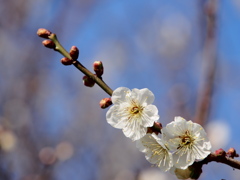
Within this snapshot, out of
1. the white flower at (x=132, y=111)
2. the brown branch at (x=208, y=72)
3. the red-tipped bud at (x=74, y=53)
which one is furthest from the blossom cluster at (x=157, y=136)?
the brown branch at (x=208, y=72)

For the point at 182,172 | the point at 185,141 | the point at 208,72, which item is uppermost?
the point at 208,72

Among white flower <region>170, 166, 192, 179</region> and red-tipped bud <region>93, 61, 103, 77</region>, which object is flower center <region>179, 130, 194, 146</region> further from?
red-tipped bud <region>93, 61, 103, 77</region>

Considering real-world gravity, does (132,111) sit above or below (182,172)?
above

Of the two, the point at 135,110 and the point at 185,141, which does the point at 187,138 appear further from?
the point at 135,110

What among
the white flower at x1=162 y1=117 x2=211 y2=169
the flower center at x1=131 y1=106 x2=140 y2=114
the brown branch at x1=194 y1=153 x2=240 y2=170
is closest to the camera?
the brown branch at x1=194 y1=153 x2=240 y2=170

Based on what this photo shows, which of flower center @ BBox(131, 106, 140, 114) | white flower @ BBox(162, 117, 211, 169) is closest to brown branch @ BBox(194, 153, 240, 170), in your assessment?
white flower @ BBox(162, 117, 211, 169)

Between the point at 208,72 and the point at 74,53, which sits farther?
the point at 208,72

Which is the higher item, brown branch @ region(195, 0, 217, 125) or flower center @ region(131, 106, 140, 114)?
brown branch @ region(195, 0, 217, 125)

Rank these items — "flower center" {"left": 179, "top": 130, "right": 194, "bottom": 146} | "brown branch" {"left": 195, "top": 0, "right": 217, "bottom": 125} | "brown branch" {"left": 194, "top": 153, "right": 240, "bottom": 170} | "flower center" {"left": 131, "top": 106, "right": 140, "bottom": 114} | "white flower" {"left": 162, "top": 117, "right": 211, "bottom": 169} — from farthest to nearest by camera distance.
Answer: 1. "brown branch" {"left": 195, "top": 0, "right": 217, "bottom": 125}
2. "flower center" {"left": 131, "top": 106, "right": 140, "bottom": 114}
3. "flower center" {"left": 179, "top": 130, "right": 194, "bottom": 146}
4. "white flower" {"left": 162, "top": 117, "right": 211, "bottom": 169}
5. "brown branch" {"left": 194, "top": 153, "right": 240, "bottom": 170}

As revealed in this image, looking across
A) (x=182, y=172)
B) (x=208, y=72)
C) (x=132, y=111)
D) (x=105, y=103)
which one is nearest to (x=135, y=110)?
(x=132, y=111)
